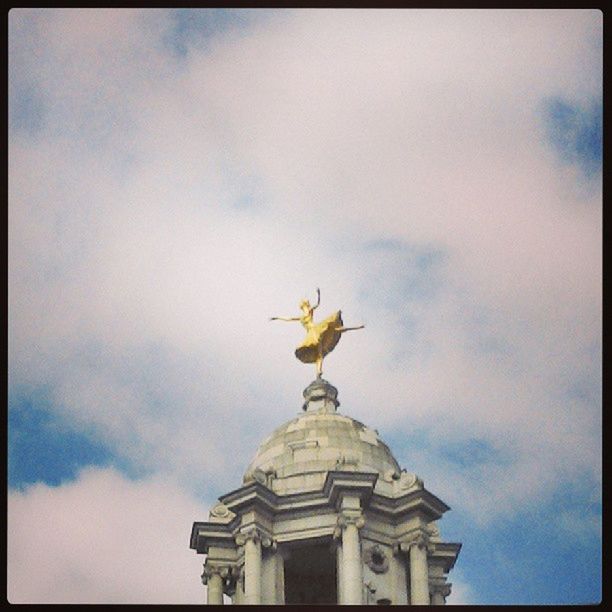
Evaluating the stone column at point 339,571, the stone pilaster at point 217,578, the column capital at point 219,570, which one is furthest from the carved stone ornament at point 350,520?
the stone pilaster at point 217,578

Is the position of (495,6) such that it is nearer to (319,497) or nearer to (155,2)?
(155,2)

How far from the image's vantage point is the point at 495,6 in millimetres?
48812

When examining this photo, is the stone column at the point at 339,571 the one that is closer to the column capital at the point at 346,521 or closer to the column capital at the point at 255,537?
the column capital at the point at 346,521

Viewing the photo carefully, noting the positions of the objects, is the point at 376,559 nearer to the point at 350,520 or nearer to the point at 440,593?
the point at 350,520

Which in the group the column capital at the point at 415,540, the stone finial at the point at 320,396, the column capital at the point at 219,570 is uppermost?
the stone finial at the point at 320,396

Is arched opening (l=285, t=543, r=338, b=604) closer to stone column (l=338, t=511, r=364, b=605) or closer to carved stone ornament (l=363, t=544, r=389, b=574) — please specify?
carved stone ornament (l=363, t=544, r=389, b=574)

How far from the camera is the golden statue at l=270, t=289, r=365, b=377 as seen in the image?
68.1 m

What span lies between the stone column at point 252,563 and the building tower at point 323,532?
25mm

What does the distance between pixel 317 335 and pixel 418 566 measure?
7145mm

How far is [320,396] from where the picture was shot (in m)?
69.3

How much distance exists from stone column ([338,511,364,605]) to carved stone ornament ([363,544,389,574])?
0.54 m

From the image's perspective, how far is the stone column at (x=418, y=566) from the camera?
64438 mm

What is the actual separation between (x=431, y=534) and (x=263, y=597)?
4977mm
